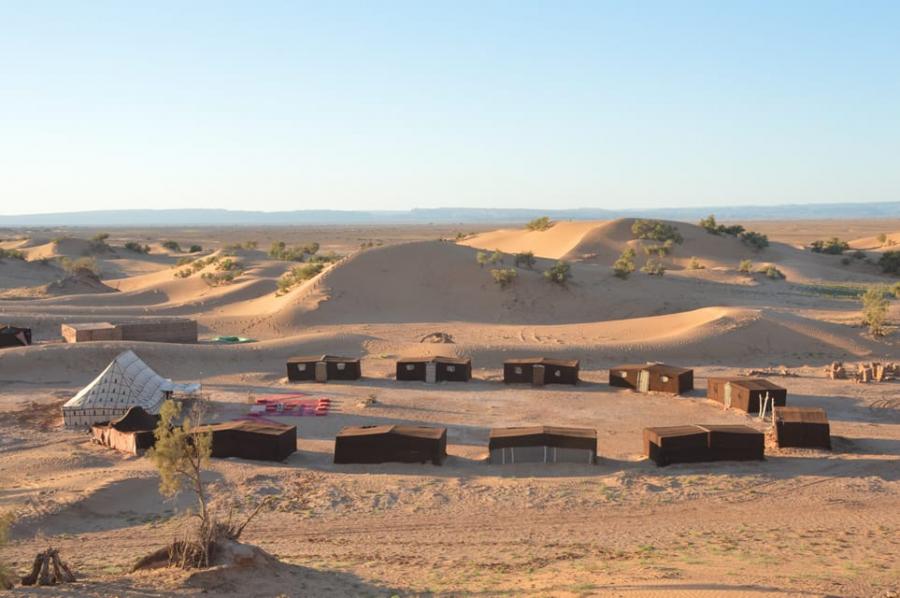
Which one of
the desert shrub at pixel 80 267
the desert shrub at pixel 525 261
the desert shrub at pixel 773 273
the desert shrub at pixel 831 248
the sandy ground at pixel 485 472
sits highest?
the desert shrub at pixel 525 261

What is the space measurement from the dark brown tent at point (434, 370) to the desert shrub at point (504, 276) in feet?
52.7

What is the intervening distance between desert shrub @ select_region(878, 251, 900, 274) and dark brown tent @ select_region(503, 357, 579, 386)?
49.1 metres

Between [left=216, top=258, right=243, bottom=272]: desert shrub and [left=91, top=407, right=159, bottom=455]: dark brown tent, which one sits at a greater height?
[left=216, top=258, right=243, bottom=272]: desert shrub

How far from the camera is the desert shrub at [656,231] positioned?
72062 mm

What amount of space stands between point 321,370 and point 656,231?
49.5 meters

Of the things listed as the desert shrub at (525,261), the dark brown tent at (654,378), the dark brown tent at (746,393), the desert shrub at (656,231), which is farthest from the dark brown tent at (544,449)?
the desert shrub at (656,231)

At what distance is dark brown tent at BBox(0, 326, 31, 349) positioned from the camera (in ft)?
111

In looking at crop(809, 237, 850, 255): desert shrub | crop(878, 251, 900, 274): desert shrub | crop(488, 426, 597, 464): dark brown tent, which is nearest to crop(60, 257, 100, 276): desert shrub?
crop(488, 426, 597, 464): dark brown tent

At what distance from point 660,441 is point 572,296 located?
25978mm

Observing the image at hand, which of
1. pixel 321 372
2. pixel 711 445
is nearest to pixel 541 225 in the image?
pixel 321 372

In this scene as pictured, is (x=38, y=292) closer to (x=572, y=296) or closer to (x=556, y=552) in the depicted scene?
(x=572, y=296)

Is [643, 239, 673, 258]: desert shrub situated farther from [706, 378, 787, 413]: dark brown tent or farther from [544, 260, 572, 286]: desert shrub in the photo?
[706, 378, 787, 413]: dark brown tent

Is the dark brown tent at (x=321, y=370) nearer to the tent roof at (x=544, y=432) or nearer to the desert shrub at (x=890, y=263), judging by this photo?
the tent roof at (x=544, y=432)

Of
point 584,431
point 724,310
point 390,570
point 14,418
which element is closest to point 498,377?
point 584,431
